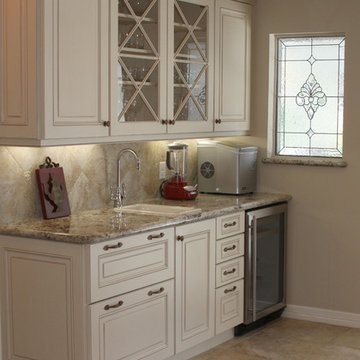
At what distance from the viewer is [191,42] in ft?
15.0

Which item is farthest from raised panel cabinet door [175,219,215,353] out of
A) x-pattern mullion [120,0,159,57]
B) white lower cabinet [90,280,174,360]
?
x-pattern mullion [120,0,159,57]

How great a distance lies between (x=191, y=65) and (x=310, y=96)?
3.55ft

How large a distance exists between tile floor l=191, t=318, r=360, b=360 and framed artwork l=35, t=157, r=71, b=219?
125 cm

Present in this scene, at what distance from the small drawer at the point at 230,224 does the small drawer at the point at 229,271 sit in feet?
0.61

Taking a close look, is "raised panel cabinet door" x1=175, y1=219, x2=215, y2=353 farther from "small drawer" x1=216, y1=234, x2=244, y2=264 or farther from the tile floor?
the tile floor

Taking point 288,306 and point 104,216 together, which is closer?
point 104,216

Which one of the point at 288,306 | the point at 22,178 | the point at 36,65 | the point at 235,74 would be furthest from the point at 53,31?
the point at 288,306

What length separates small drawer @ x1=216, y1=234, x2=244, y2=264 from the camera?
176 inches

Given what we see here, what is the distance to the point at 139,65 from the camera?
4.11 m

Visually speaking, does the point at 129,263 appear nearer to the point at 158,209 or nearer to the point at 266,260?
the point at 158,209

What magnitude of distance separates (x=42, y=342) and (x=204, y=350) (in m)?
1.29

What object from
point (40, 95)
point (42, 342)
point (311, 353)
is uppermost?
point (40, 95)

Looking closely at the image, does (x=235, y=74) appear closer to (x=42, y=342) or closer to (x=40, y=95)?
(x=40, y=95)

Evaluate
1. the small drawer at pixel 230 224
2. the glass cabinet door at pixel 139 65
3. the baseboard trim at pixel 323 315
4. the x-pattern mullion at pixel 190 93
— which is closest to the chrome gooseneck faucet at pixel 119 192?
the glass cabinet door at pixel 139 65
